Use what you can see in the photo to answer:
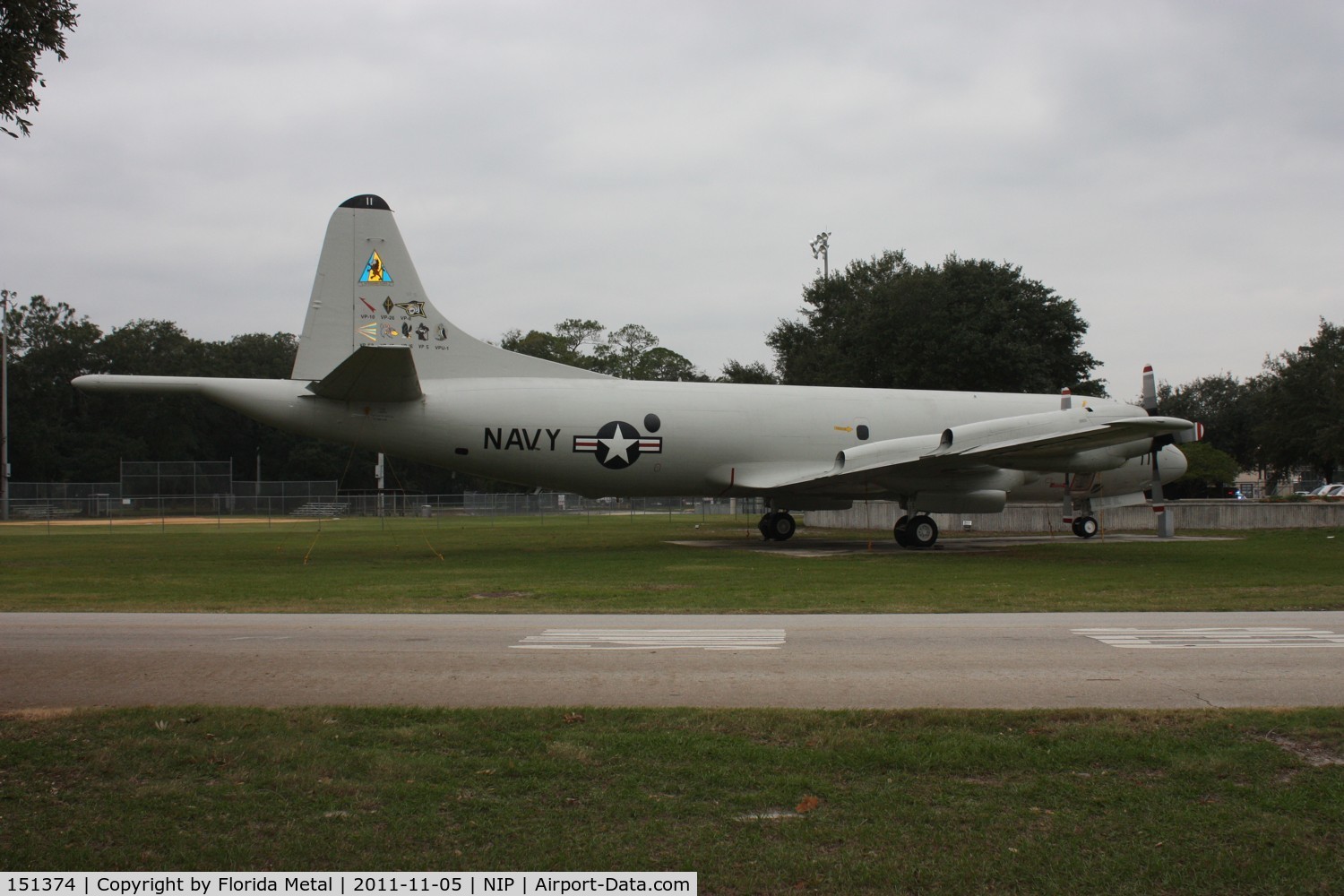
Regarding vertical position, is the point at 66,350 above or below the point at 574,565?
above

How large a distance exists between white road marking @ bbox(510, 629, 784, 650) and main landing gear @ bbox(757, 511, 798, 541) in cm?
1875

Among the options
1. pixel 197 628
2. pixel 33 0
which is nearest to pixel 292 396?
pixel 197 628

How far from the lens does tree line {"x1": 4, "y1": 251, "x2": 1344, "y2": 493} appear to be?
55.2m

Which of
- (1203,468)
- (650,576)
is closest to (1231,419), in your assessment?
(1203,468)

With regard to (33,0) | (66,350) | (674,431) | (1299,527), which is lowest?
(1299,527)

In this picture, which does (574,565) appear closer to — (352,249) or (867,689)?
(352,249)

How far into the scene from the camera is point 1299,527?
120ft

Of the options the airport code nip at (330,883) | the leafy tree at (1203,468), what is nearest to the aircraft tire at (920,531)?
the airport code nip at (330,883)

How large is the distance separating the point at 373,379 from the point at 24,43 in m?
13.2

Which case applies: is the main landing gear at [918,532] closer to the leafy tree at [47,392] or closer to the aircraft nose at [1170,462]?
the aircraft nose at [1170,462]

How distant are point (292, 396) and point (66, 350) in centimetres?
7099

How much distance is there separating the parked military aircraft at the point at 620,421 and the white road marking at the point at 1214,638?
1137cm

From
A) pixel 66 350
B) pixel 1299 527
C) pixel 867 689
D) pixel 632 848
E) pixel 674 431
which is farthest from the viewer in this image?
pixel 66 350

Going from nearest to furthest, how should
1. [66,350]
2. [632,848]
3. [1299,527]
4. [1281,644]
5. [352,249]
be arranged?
[632,848] → [1281,644] → [352,249] → [1299,527] → [66,350]
